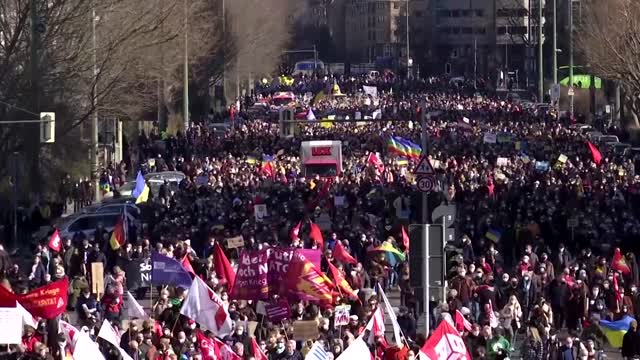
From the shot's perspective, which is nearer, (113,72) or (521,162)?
(521,162)

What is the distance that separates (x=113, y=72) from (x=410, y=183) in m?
12.2

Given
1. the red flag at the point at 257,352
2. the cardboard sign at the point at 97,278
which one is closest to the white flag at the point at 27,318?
the red flag at the point at 257,352

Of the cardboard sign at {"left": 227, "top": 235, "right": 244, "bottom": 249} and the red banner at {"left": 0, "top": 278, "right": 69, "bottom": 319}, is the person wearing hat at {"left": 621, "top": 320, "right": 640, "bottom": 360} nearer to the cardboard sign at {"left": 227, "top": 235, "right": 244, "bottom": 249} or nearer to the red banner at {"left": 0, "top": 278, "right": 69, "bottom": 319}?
the red banner at {"left": 0, "top": 278, "right": 69, "bottom": 319}

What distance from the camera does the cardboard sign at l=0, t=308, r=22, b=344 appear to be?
21609mm

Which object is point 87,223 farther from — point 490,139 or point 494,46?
point 494,46

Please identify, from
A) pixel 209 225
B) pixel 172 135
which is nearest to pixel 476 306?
pixel 209 225

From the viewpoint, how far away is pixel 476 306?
88.4ft

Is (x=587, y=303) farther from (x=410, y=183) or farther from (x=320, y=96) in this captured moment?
(x=320, y=96)

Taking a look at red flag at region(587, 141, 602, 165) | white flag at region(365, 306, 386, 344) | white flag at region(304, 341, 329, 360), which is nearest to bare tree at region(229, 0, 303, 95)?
red flag at region(587, 141, 602, 165)

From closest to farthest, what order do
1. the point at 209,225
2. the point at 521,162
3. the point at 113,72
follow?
the point at 209,225, the point at 521,162, the point at 113,72

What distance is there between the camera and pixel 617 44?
75500 mm

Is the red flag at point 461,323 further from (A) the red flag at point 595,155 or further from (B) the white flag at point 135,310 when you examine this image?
(A) the red flag at point 595,155

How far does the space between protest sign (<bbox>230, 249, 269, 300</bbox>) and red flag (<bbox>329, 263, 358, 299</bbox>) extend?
1183mm

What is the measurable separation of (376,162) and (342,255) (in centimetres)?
2119
